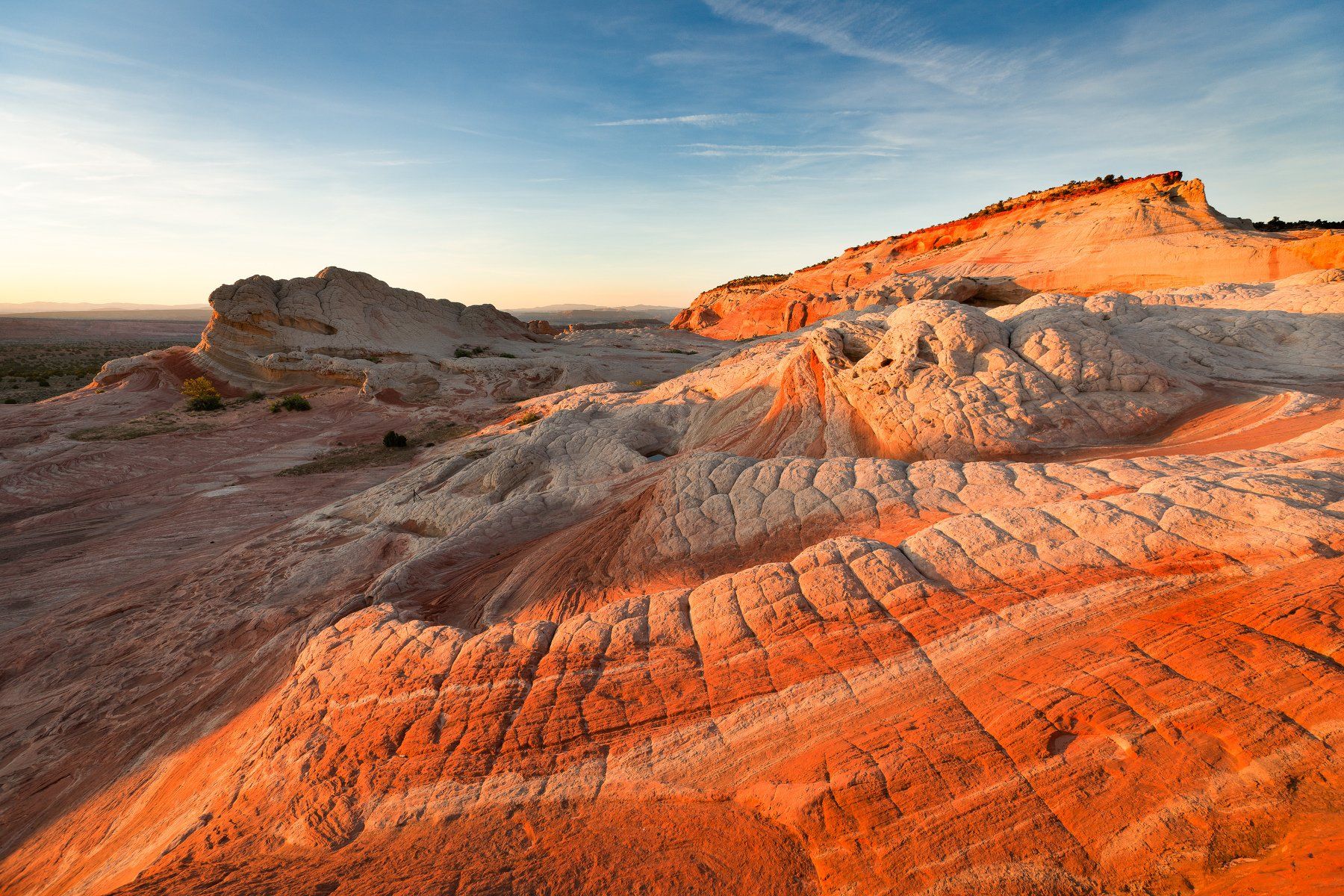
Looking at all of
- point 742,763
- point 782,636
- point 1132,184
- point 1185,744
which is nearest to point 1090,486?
point 1185,744

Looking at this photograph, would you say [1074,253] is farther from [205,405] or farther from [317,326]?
[205,405]

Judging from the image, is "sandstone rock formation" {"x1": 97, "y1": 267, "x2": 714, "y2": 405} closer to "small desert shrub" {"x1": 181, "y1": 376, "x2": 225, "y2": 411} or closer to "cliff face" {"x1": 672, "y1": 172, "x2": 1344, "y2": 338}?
"small desert shrub" {"x1": 181, "y1": 376, "x2": 225, "y2": 411}

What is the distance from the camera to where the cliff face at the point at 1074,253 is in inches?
884

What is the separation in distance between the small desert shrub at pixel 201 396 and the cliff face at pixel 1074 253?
3129 centimetres

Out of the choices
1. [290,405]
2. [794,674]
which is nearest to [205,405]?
[290,405]

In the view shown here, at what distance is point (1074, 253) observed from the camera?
2842 cm

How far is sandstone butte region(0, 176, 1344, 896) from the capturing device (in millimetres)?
2762

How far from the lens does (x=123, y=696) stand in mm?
5859

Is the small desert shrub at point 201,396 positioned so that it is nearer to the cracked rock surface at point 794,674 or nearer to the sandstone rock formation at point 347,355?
the sandstone rock formation at point 347,355

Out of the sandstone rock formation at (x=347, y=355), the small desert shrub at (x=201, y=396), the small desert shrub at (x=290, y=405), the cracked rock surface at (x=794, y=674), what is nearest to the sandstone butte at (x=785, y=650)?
the cracked rock surface at (x=794, y=674)

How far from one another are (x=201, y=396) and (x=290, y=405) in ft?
13.4

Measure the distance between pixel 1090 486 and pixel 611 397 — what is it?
13400mm

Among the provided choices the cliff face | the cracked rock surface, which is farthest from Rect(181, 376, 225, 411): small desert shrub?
the cliff face

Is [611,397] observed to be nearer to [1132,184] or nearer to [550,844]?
[550,844]
